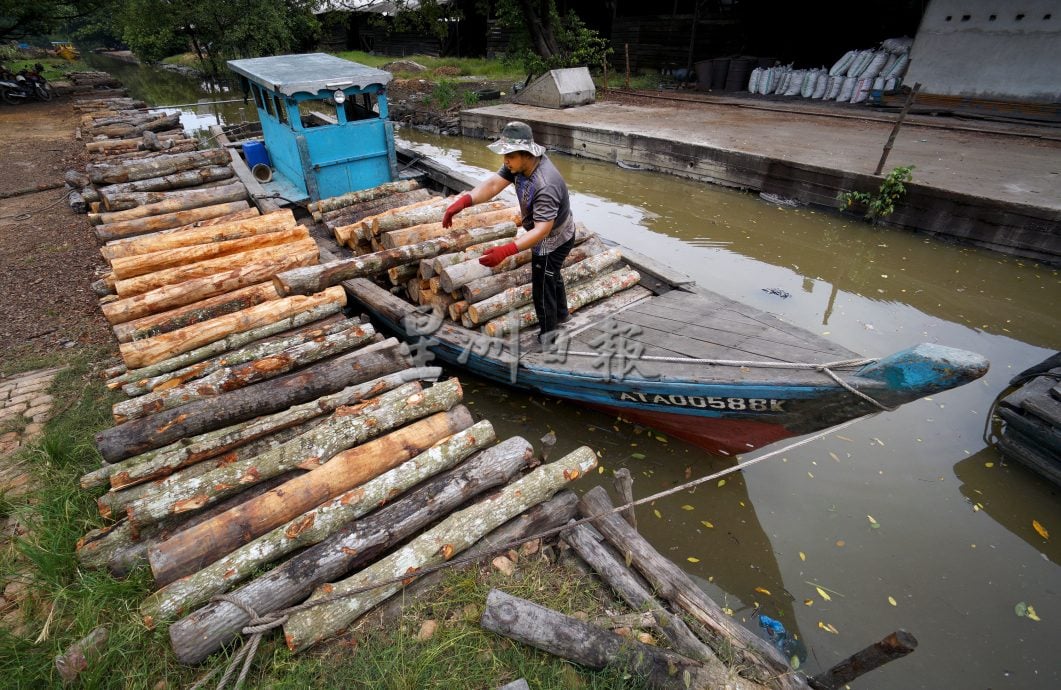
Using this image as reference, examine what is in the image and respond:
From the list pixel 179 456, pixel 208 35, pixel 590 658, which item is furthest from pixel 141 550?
pixel 208 35

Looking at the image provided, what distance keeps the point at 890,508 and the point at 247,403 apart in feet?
19.5

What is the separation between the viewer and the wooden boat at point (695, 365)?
3732mm

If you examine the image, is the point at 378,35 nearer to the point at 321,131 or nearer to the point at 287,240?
the point at 321,131

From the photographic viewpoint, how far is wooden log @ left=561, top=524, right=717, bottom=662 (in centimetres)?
296

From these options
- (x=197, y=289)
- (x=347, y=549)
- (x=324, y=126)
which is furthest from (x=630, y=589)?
(x=324, y=126)

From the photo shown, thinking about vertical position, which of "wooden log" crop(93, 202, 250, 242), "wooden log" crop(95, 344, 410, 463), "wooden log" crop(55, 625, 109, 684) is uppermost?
"wooden log" crop(93, 202, 250, 242)

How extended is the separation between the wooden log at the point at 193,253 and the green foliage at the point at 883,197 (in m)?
11.0

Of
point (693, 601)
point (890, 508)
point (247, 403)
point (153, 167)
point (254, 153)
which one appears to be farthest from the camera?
point (254, 153)

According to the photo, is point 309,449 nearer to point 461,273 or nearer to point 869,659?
point 461,273

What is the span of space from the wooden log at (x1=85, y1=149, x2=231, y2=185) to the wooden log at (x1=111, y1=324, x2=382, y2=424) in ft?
17.3

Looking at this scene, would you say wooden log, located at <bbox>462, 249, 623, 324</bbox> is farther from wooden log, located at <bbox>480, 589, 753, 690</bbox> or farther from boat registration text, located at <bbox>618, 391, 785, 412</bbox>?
wooden log, located at <bbox>480, 589, 753, 690</bbox>

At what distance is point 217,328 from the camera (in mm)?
4809

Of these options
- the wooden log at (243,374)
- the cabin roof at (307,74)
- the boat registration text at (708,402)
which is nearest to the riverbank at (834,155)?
the boat registration text at (708,402)

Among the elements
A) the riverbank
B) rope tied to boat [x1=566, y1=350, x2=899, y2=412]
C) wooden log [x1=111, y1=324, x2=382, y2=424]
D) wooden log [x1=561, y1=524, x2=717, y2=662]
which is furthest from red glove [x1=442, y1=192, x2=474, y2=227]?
the riverbank
